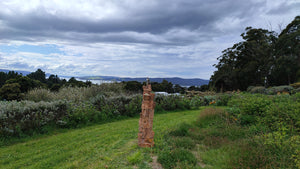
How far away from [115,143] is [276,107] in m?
5.10

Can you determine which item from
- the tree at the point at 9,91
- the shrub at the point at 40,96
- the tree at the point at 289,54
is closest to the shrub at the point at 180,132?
the shrub at the point at 40,96

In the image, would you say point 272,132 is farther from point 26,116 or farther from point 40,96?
point 40,96

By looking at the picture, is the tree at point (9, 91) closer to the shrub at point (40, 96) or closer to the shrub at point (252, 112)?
the shrub at point (40, 96)

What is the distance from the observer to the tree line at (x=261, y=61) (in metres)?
22.4

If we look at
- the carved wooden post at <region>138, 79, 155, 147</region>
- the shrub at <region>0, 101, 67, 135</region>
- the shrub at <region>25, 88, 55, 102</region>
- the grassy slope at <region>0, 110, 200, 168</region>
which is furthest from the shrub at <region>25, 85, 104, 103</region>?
the carved wooden post at <region>138, 79, 155, 147</region>

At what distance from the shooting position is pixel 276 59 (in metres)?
23.5

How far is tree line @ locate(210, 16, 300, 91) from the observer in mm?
22422

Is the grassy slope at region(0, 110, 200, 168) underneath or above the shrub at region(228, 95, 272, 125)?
underneath

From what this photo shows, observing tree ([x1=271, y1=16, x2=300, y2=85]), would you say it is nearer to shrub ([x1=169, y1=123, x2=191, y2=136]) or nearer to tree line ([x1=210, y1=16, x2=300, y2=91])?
tree line ([x1=210, y1=16, x2=300, y2=91])

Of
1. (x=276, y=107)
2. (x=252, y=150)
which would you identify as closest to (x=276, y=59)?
(x=276, y=107)

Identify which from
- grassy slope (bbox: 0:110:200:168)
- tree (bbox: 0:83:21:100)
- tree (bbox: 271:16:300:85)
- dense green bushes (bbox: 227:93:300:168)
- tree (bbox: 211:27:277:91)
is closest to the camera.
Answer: dense green bushes (bbox: 227:93:300:168)

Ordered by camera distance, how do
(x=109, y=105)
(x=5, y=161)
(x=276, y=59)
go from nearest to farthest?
(x=5, y=161) < (x=109, y=105) < (x=276, y=59)

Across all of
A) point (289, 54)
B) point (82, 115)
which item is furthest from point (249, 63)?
point (82, 115)

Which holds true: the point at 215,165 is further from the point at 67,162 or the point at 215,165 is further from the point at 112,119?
the point at 112,119
